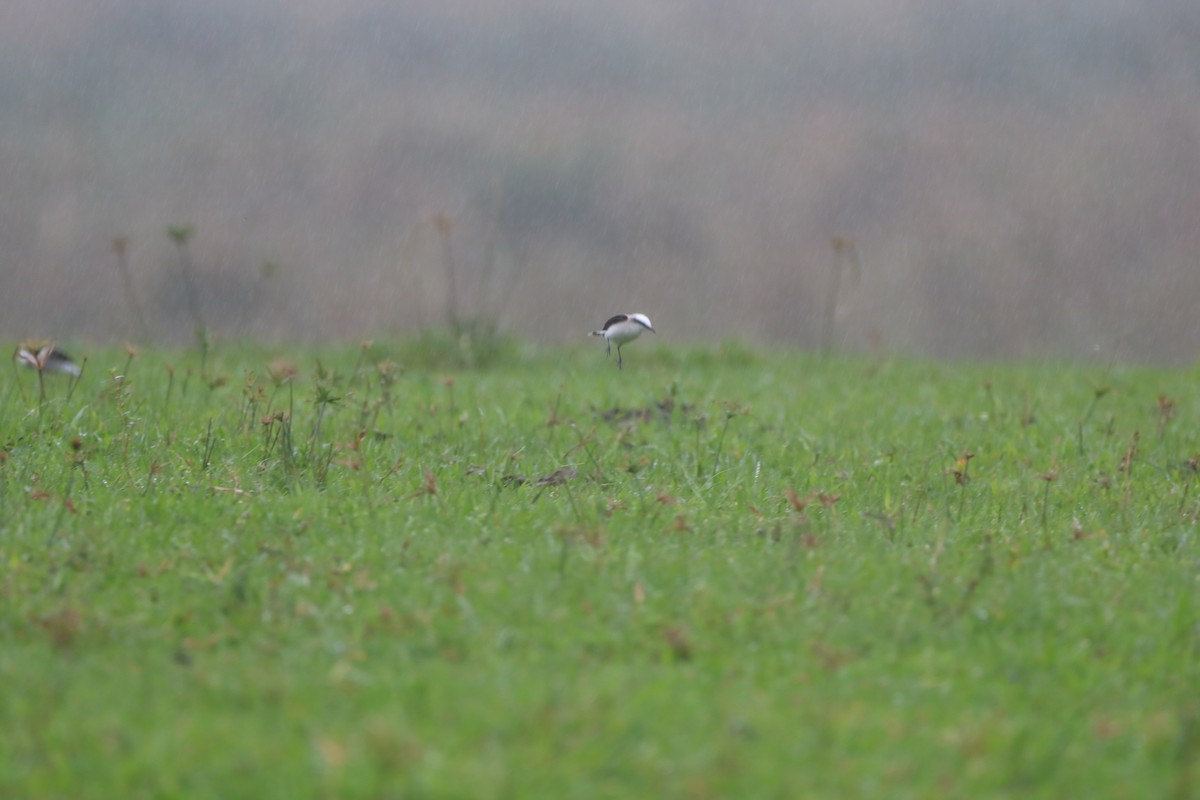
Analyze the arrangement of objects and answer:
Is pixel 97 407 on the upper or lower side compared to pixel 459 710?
upper

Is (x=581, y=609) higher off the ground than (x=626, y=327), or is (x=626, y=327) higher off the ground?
(x=626, y=327)

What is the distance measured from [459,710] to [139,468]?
295 centimetres

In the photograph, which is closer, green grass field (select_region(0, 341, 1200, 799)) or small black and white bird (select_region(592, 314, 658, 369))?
green grass field (select_region(0, 341, 1200, 799))

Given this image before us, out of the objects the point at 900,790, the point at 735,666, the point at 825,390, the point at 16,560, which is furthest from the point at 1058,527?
the point at 16,560

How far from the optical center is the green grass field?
2.77 meters

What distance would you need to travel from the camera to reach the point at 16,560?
3.99 meters

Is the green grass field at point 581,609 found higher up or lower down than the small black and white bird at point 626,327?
lower down

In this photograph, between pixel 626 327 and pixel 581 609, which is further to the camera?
pixel 626 327

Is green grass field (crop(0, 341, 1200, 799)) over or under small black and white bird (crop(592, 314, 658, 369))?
under

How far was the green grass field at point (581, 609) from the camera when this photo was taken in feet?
9.08

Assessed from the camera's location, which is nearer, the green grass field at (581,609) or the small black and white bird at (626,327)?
the green grass field at (581,609)

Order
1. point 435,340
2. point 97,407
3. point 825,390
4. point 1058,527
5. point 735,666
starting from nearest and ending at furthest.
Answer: point 735,666
point 1058,527
point 97,407
point 825,390
point 435,340

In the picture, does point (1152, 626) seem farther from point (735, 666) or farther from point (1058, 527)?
point (735, 666)

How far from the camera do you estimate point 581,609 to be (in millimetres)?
3693
